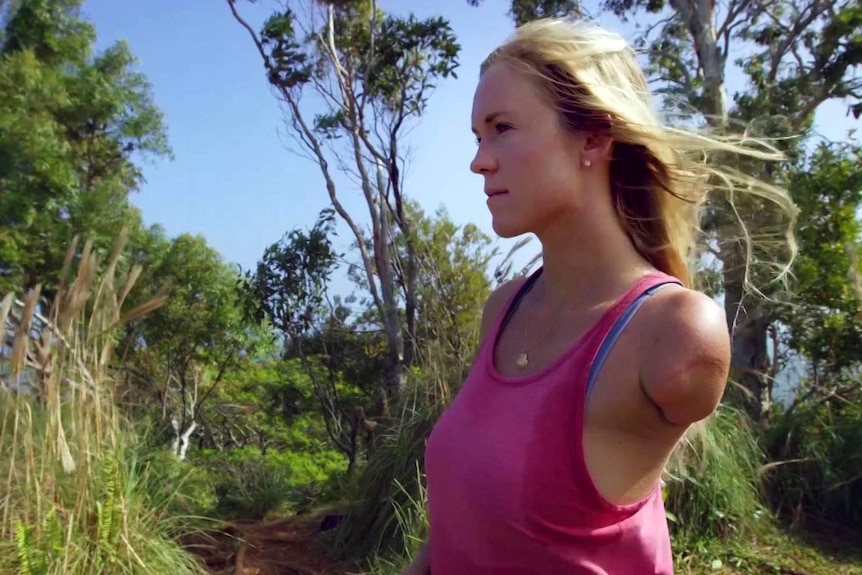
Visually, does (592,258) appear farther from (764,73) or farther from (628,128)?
(764,73)

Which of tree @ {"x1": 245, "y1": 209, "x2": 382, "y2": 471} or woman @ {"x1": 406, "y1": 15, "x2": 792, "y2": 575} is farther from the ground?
tree @ {"x1": 245, "y1": 209, "x2": 382, "y2": 471}

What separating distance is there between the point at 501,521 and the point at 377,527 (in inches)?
143

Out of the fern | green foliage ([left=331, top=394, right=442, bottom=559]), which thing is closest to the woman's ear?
the fern

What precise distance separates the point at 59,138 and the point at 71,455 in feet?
25.0

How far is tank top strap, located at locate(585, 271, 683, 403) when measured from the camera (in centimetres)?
104

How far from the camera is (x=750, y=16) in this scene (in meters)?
8.20

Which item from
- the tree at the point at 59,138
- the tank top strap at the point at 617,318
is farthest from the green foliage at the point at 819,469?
the tree at the point at 59,138

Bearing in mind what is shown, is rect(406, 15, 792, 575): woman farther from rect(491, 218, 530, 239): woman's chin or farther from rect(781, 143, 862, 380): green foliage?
rect(781, 143, 862, 380): green foliage

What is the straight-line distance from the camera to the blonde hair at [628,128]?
45.4 inches

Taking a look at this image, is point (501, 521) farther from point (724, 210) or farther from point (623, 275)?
point (724, 210)

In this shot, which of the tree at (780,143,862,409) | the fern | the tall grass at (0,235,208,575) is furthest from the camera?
the tree at (780,143,862,409)

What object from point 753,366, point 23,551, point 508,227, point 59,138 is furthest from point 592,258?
point 59,138

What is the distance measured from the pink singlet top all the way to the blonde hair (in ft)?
0.45

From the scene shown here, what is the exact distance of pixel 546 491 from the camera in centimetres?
104
